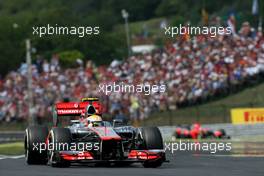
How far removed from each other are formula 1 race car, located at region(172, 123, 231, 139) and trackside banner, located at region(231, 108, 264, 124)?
1632mm

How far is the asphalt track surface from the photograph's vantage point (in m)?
14.9

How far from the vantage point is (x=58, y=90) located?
134 feet

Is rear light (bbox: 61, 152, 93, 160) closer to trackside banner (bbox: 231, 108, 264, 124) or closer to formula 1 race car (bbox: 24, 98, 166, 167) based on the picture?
formula 1 race car (bbox: 24, 98, 166, 167)

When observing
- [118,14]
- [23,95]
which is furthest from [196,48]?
[118,14]

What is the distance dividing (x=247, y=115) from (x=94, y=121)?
636 inches

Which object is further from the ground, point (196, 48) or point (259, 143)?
point (196, 48)

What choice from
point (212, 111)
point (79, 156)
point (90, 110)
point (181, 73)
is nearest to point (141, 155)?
point (79, 156)

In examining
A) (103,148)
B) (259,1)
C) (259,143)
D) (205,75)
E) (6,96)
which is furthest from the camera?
(259,1)

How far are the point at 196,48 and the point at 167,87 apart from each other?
2.10 metres

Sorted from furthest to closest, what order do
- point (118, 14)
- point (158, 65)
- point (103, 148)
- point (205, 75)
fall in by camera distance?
point (118, 14) → point (158, 65) → point (205, 75) → point (103, 148)

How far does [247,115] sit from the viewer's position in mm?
32812

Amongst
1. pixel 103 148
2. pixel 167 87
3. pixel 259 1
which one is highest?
pixel 259 1

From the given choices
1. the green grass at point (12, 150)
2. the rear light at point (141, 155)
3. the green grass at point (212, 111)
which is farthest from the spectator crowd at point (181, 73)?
the rear light at point (141, 155)

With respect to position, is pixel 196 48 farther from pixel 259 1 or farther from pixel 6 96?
pixel 259 1
